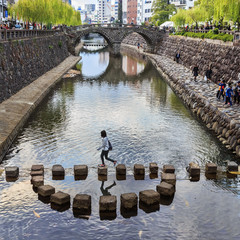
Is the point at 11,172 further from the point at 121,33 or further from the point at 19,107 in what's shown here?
the point at 121,33

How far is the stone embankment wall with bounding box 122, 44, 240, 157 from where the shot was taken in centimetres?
1822

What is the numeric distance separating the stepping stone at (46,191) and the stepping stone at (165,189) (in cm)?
369

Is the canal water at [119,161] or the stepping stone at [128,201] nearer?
the canal water at [119,161]

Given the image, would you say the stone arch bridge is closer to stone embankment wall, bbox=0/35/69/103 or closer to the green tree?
the green tree

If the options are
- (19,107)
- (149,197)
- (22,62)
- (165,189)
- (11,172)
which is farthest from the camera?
(22,62)

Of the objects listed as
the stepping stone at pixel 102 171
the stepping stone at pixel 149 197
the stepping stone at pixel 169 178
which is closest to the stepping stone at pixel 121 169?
the stepping stone at pixel 102 171

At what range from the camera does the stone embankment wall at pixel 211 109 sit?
59.8ft

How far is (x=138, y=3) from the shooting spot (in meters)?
155

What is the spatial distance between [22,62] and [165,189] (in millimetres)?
23049

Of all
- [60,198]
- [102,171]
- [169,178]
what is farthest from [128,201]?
[102,171]

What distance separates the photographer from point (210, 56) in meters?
38.2

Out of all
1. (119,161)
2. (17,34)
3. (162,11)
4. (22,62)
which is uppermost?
(162,11)

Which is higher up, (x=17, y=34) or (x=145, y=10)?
(x=145, y=10)

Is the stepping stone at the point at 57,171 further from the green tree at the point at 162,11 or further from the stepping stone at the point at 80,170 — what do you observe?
the green tree at the point at 162,11
